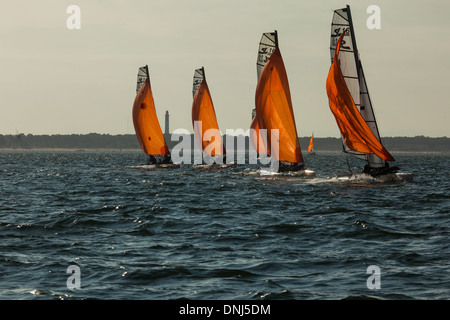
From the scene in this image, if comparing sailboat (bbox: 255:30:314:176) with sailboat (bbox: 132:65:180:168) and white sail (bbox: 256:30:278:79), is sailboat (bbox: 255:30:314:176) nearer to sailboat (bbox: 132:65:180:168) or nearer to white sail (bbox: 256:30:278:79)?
white sail (bbox: 256:30:278:79)

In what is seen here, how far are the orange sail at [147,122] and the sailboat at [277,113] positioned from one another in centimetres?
1551

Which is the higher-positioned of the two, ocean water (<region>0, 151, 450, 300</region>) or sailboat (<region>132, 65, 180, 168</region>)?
sailboat (<region>132, 65, 180, 168</region>)

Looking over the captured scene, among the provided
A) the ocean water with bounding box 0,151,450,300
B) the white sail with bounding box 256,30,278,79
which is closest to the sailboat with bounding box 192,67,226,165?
the white sail with bounding box 256,30,278,79

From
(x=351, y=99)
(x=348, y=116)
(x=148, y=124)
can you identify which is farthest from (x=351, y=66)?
(x=148, y=124)

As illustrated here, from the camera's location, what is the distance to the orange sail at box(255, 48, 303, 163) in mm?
38531

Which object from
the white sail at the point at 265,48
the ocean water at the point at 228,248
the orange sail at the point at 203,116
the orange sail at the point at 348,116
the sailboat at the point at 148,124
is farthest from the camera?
the orange sail at the point at 203,116

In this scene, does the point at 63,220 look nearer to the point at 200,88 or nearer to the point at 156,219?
the point at 156,219

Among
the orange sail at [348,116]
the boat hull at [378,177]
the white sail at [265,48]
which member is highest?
the white sail at [265,48]

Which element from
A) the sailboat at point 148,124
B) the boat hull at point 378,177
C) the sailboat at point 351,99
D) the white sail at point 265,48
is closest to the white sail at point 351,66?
the sailboat at point 351,99

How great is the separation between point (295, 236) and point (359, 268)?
4.15 m

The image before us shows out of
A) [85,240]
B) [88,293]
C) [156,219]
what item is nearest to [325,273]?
[88,293]

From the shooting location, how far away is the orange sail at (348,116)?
31875 millimetres

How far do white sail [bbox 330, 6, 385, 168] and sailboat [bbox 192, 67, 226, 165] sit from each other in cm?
2338

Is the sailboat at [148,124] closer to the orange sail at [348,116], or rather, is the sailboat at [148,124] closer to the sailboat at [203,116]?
the sailboat at [203,116]
